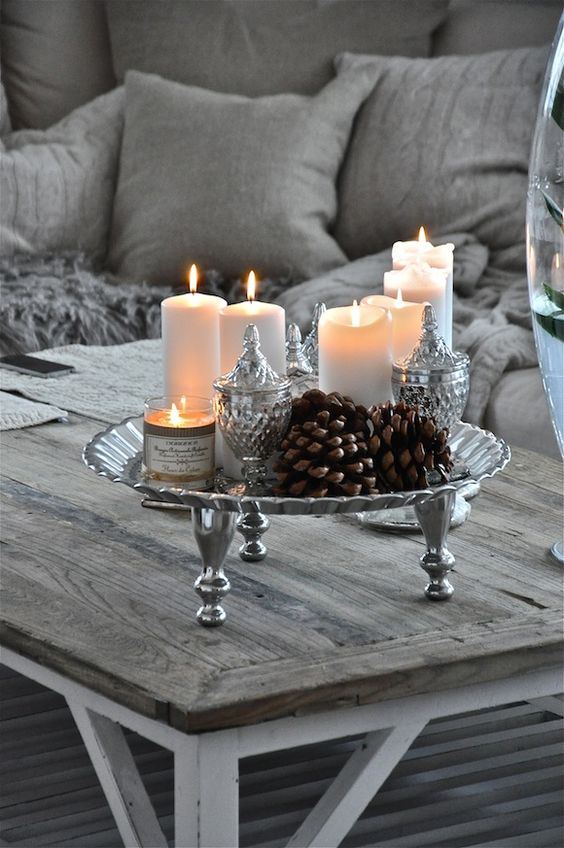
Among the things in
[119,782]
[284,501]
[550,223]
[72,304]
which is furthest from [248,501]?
[72,304]

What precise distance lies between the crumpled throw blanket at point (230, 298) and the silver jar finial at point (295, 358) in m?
0.69

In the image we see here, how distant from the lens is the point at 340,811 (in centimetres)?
97

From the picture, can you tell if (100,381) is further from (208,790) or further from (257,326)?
(208,790)

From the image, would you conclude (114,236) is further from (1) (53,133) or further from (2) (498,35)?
(2) (498,35)

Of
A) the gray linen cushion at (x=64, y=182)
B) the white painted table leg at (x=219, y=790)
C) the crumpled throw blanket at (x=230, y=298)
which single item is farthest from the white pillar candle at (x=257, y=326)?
the gray linen cushion at (x=64, y=182)

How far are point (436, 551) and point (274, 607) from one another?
137mm

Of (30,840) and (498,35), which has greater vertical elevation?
(498,35)

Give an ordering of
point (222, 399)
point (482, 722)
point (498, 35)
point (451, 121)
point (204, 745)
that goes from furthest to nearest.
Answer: point (498, 35) → point (451, 121) → point (482, 722) → point (222, 399) → point (204, 745)

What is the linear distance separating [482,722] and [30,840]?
51cm

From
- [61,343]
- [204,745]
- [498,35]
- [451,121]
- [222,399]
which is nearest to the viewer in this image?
[204,745]

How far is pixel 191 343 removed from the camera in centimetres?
111

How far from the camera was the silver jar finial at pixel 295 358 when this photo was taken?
1319 millimetres

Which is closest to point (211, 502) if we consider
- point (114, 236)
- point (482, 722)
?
point (482, 722)

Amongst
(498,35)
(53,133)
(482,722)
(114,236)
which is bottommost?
(482,722)
